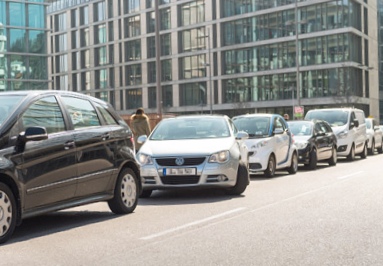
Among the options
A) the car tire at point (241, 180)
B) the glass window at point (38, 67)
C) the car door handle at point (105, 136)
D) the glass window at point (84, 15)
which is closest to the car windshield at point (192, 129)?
the car tire at point (241, 180)

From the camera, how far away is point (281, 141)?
16.6 meters

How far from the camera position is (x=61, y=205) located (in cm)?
770

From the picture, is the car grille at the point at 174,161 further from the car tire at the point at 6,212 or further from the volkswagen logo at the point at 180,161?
the car tire at the point at 6,212

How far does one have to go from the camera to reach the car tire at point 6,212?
263 inches

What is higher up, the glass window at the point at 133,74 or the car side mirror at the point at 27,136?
the glass window at the point at 133,74

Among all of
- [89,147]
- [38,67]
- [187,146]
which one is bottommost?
[187,146]

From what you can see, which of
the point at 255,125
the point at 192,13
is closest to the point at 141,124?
the point at 255,125

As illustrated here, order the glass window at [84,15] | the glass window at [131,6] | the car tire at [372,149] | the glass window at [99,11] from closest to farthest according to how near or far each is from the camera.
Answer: the car tire at [372,149]
the glass window at [131,6]
the glass window at [99,11]
the glass window at [84,15]

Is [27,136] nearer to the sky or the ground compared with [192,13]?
nearer to the ground

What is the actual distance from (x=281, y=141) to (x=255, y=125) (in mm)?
779

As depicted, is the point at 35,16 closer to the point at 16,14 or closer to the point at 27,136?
the point at 16,14

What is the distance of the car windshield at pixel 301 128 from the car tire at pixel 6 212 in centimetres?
1385

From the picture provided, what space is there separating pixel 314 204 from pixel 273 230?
2.61 meters

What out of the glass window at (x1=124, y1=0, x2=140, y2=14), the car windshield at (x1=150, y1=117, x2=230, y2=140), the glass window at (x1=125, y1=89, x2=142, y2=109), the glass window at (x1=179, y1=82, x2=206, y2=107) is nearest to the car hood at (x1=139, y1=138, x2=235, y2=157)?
the car windshield at (x1=150, y1=117, x2=230, y2=140)
